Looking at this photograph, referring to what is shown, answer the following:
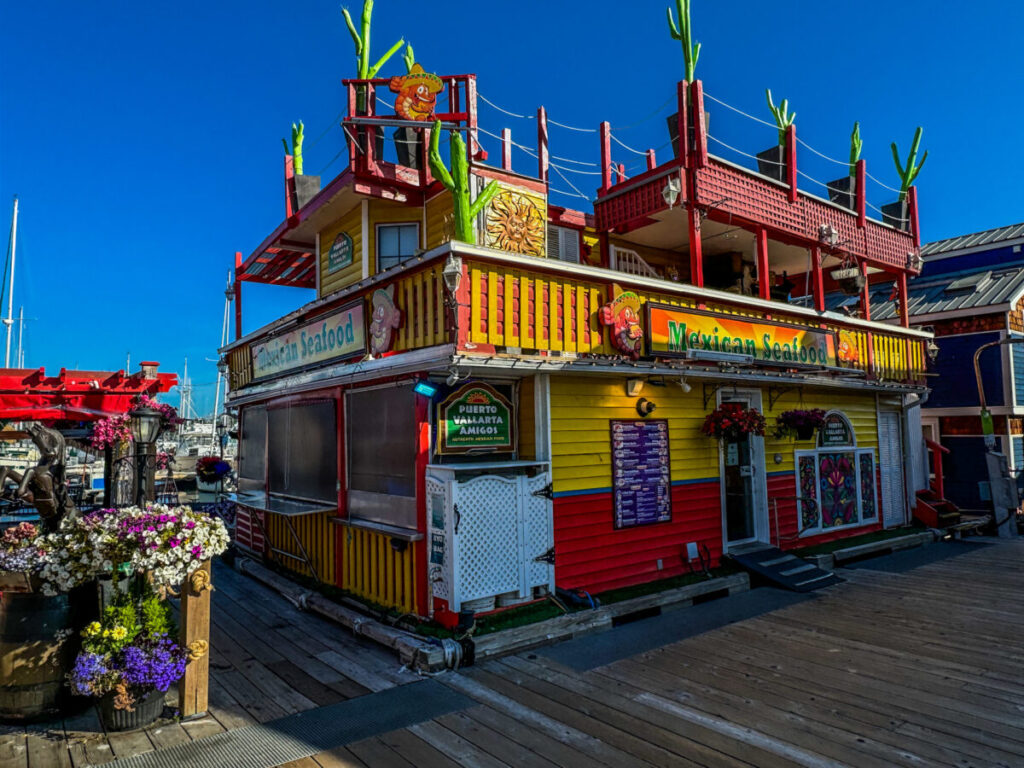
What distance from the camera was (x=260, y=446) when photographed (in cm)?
1210

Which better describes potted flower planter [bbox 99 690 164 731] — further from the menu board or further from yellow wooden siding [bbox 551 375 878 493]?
the menu board

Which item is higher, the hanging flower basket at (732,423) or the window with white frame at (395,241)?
the window with white frame at (395,241)

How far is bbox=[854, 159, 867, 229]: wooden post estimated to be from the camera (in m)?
13.2

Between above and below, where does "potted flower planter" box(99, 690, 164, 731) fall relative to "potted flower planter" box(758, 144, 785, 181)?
below

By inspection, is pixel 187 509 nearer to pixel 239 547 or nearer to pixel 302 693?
pixel 302 693

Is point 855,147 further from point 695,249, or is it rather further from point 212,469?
point 212,469

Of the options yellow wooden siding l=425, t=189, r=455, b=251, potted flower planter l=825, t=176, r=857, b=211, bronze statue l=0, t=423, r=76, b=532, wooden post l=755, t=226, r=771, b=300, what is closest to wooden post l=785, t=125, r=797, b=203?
wooden post l=755, t=226, r=771, b=300

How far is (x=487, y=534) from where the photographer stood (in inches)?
286

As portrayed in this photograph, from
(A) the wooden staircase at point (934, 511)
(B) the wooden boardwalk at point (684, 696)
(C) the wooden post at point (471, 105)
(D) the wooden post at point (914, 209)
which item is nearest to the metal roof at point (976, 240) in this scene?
(D) the wooden post at point (914, 209)

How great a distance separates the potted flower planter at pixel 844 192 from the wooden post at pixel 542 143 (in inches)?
244

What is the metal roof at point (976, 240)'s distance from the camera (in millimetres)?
20234

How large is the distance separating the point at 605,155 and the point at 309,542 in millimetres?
8907

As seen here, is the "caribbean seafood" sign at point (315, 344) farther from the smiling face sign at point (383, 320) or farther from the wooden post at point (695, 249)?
the wooden post at point (695, 249)

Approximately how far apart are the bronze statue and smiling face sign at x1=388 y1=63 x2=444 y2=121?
6827 mm
